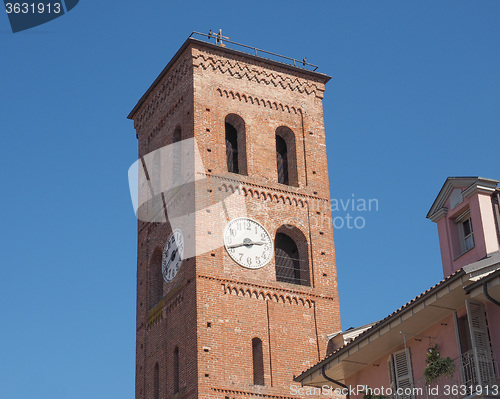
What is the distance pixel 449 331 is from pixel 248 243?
14.5 meters

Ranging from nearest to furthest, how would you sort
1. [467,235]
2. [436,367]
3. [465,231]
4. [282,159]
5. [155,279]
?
1. [436,367]
2. [467,235]
3. [465,231]
4. [155,279]
5. [282,159]

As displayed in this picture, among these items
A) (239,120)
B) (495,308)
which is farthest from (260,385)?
(495,308)

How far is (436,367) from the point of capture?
17.5 meters

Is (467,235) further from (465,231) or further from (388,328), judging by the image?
(388,328)

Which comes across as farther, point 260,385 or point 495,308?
point 260,385

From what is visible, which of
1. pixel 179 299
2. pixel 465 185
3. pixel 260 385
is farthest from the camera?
pixel 179 299

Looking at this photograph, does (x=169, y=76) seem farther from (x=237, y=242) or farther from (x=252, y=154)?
(x=237, y=242)

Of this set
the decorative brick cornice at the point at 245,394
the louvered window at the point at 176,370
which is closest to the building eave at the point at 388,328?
the decorative brick cornice at the point at 245,394

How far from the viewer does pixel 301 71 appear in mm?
36625

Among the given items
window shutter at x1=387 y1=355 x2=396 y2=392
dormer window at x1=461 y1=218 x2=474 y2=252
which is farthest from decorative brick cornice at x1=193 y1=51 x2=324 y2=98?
window shutter at x1=387 y1=355 x2=396 y2=392

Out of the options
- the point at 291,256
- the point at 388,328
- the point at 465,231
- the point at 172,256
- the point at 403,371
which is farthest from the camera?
the point at 291,256

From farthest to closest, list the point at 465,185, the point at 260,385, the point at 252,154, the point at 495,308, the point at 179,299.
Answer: the point at 252,154 → the point at 179,299 → the point at 260,385 → the point at 465,185 → the point at 495,308

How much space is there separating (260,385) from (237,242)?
4.74 m

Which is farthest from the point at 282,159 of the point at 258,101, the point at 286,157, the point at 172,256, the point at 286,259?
the point at 172,256
